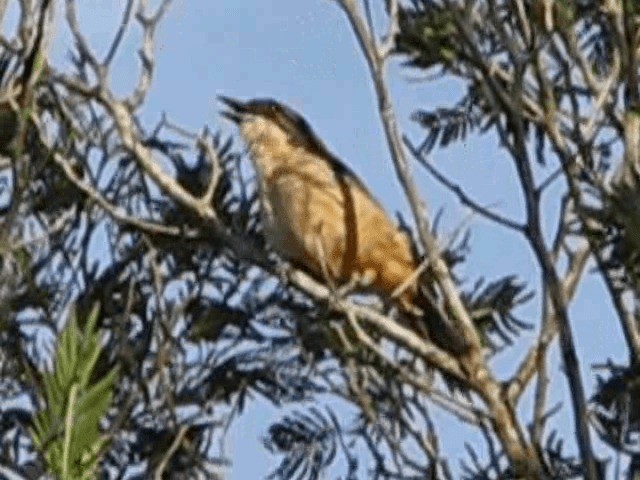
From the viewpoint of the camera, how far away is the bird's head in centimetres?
441

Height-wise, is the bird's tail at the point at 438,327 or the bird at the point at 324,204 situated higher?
the bird at the point at 324,204

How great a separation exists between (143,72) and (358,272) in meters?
2.02

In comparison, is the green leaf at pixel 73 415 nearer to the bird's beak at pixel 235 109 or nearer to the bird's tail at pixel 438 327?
the bird's tail at pixel 438 327

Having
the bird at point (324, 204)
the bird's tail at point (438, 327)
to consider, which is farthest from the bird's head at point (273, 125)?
the bird's tail at point (438, 327)

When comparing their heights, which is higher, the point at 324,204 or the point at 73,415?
the point at 324,204

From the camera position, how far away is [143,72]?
2289 mm

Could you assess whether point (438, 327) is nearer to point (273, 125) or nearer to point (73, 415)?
point (273, 125)

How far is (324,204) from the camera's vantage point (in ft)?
14.0

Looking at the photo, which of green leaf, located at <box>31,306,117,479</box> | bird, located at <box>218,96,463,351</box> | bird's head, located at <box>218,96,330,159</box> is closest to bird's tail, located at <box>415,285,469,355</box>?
bird, located at <box>218,96,463,351</box>

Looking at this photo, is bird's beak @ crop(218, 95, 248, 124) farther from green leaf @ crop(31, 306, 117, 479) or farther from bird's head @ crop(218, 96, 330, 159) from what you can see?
green leaf @ crop(31, 306, 117, 479)

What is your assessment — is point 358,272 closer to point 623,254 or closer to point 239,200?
point 239,200

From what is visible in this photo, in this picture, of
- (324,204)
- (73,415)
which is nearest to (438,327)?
(324,204)

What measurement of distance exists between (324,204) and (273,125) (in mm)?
343

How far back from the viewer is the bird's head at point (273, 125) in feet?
14.5
